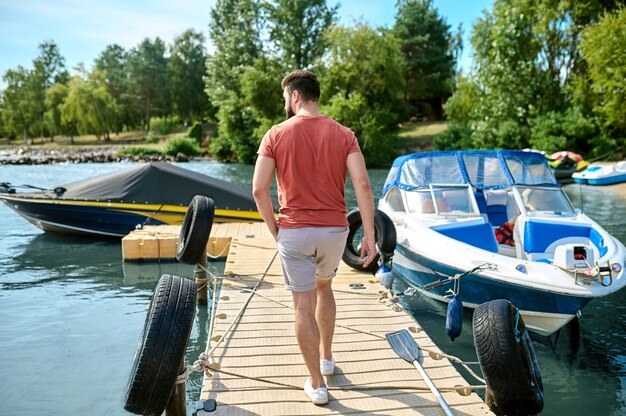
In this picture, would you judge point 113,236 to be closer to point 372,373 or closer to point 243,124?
point 372,373

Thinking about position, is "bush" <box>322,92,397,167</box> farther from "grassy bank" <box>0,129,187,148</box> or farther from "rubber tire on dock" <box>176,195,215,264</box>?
"rubber tire on dock" <box>176,195,215,264</box>

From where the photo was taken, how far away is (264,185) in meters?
3.45

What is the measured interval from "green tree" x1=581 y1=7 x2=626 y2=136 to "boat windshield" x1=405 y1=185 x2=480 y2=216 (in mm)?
23825

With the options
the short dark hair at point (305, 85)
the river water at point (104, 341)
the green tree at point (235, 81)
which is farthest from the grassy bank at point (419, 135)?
the short dark hair at point (305, 85)

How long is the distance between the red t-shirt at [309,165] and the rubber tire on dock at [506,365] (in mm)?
1269

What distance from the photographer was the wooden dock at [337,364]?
12.2ft

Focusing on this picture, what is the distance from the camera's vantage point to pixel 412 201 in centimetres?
859

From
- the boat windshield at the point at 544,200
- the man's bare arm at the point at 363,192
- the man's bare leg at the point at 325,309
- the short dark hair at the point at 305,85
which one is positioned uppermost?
the short dark hair at the point at 305,85

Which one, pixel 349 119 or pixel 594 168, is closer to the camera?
pixel 594 168

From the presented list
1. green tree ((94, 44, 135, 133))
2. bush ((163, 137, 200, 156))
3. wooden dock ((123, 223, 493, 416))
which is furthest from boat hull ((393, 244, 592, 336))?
green tree ((94, 44, 135, 133))

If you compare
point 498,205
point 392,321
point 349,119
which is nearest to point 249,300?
point 392,321

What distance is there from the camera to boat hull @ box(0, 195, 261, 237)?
478 inches

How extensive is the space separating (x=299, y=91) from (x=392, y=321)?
3.04 meters

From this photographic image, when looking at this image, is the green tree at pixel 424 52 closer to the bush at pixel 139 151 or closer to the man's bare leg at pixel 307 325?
the bush at pixel 139 151
